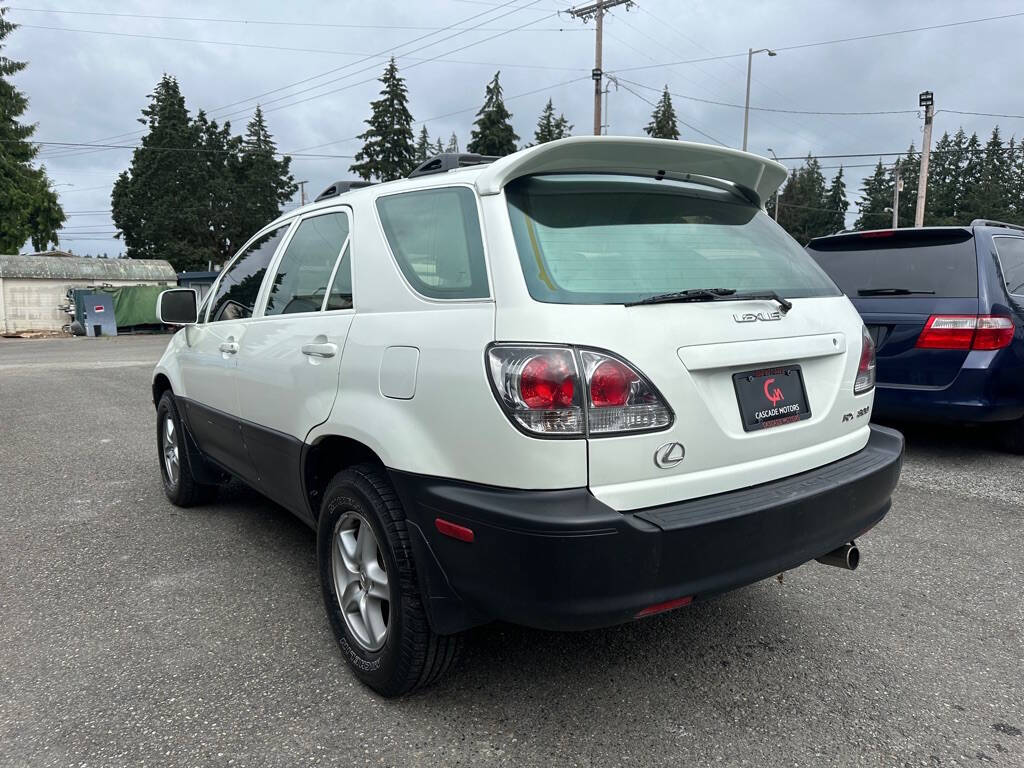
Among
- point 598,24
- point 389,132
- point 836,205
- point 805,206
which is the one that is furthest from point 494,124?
point 836,205

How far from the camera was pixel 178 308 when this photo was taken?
14.0 ft

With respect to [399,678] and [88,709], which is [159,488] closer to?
[88,709]

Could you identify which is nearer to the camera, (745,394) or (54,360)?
(745,394)

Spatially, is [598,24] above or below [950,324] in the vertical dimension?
above

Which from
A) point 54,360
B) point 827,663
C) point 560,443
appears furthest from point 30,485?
point 54,360

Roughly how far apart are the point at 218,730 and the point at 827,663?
212 cm

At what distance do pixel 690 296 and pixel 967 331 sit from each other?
3955 millimetres

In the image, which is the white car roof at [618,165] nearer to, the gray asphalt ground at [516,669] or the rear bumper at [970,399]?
the gray asphalt ground at [516,669]

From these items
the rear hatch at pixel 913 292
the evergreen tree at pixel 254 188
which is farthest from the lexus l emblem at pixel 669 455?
the evergreen tree at pixel 254 188

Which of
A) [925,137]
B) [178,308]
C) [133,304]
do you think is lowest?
[133,304]

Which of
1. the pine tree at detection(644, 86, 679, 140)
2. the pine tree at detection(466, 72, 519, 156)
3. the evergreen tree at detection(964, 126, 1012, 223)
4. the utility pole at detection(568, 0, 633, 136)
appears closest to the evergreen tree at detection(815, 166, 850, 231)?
Result: the evergreen tree at detection(964, 126, 1012, 223)

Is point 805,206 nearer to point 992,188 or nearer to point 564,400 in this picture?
point 992,188

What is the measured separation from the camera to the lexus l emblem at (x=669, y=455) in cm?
206

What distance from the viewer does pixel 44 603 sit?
10.9 ft
